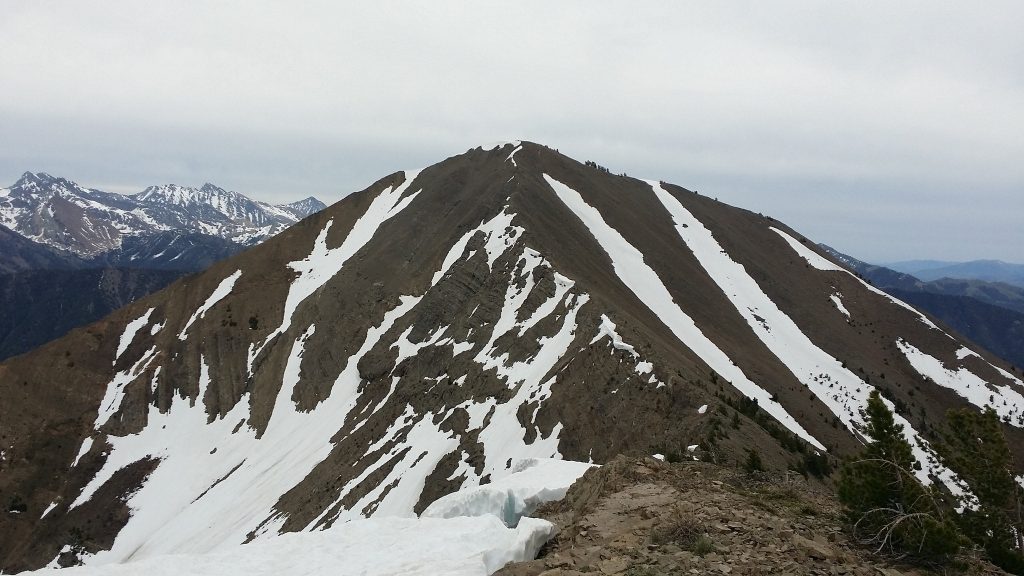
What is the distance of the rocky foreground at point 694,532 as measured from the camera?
381 inches

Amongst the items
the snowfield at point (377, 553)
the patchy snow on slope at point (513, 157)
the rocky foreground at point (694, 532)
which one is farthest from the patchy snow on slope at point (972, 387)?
the snowfield at point (377, 553)

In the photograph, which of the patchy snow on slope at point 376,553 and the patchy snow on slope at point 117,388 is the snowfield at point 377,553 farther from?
the patchy snow on slope at point 117,388

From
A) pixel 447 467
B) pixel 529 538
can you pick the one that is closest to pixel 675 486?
pixel 529 538

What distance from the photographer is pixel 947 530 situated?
1017cm

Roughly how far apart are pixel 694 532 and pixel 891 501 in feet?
12.8

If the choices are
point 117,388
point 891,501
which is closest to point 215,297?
point 117,388

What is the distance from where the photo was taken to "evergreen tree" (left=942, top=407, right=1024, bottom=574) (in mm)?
15305

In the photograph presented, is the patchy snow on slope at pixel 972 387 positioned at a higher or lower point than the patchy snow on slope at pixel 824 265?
lower

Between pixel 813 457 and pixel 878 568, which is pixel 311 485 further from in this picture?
pixel 878 568

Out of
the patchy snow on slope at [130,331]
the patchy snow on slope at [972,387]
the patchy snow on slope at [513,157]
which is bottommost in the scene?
the patchy snow on slope at [972,387]

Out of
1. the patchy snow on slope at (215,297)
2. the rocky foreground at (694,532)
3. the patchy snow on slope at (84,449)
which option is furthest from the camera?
the patchy snow on slope at (215,297)

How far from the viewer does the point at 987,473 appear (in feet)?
53.1

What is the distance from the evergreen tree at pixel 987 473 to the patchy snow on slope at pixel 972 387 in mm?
45369

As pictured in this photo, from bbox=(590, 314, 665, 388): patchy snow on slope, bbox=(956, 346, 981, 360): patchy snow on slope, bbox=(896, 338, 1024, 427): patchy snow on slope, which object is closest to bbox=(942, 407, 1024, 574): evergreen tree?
bbox=(590, 314, 665, 388): patchy snow on slope
